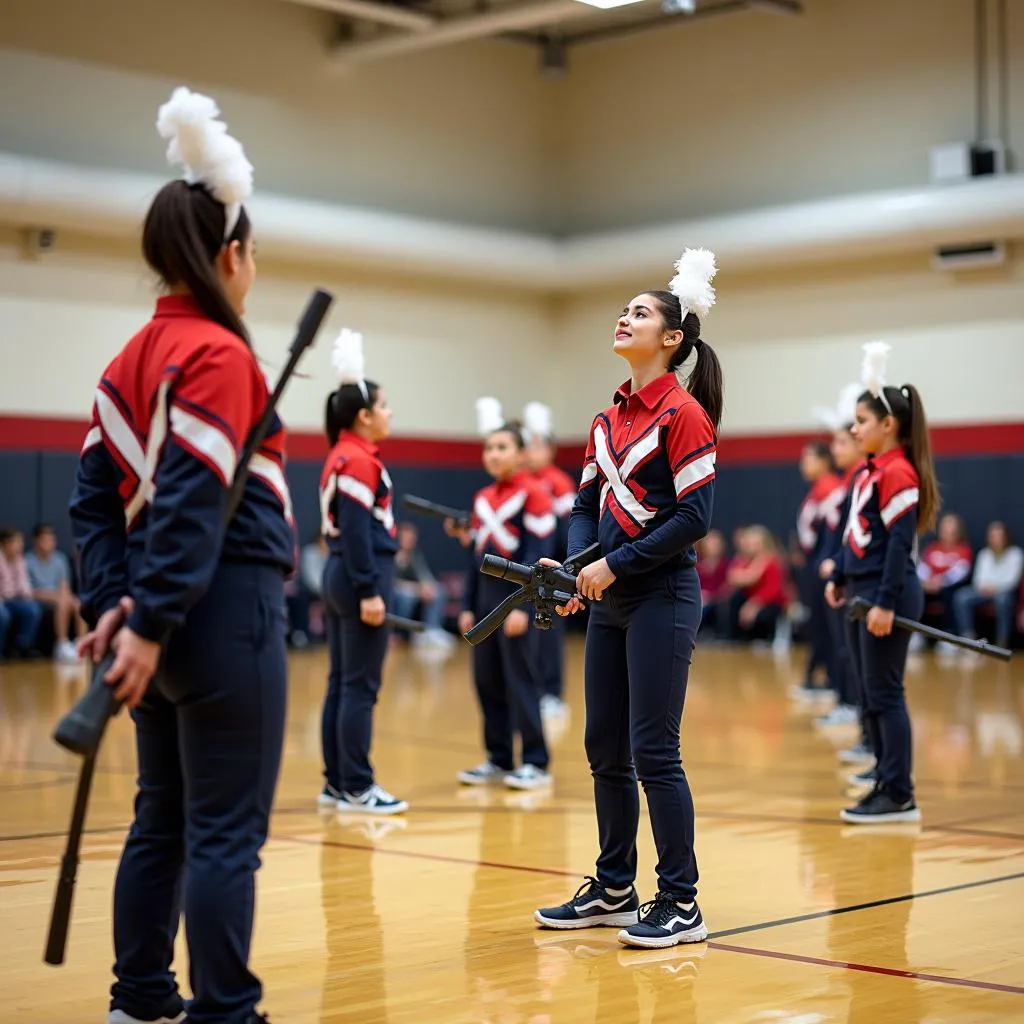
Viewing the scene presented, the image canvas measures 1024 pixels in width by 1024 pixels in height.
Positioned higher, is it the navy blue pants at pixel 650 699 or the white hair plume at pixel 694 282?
the white hair plume at pixel 694 282

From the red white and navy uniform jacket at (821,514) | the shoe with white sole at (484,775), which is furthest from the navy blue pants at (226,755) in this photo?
the red white and navy uniform jacket at (821,514)

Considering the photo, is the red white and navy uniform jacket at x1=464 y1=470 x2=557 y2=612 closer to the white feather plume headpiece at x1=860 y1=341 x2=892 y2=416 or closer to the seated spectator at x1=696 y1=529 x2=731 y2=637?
the white feather plume headpiece at x1=860 y1=341 x2=892 y2=416

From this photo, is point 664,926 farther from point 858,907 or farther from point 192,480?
point 192,480

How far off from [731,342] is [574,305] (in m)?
2.44

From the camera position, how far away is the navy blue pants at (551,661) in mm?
10469

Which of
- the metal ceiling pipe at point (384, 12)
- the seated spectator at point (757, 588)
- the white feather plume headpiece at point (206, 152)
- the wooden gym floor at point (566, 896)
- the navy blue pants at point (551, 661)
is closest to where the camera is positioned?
the white feather plume headpiece at point (206, 152)

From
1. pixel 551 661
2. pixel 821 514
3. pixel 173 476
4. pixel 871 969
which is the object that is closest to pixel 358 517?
pixel 871 969

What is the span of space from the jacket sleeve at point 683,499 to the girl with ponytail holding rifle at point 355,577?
258 centimetres

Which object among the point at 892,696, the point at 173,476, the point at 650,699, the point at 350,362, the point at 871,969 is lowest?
the point at 871,969

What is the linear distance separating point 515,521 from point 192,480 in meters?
4.90

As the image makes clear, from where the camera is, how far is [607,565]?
4395 millimetres

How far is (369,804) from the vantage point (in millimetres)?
6863

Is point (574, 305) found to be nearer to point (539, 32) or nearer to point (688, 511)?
point (539, 32)

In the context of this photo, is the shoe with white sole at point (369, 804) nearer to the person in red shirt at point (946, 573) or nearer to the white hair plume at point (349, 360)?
the white hair plume at point (349, 360)
